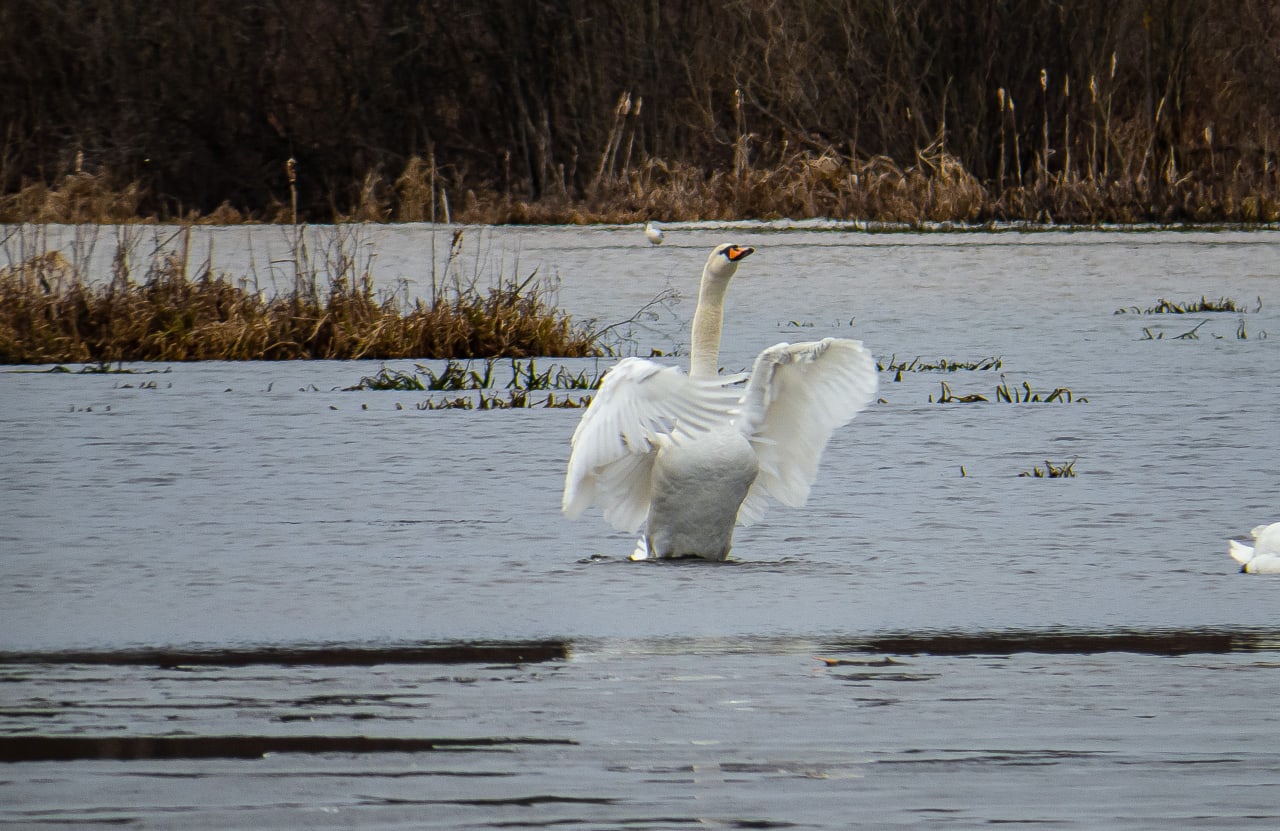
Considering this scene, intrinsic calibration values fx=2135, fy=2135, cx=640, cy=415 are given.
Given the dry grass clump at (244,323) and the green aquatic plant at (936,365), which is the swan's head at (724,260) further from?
the dry grass clump at (244,323)

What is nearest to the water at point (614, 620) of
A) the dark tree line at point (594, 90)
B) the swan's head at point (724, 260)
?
the swan's head at point (724, 260)

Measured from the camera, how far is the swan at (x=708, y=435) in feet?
20.2

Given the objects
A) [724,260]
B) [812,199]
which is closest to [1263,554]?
[724,260]

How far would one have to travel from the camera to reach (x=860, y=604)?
18.7 ft

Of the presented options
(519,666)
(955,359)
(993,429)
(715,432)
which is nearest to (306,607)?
(519,666)

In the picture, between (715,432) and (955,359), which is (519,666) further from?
(955,359)

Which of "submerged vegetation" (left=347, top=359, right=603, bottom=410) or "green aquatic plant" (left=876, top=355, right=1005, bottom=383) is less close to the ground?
"green aquatic plant" (left=876, top=355, right=1005, bottom=383)

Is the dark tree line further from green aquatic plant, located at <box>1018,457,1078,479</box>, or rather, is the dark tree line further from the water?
green aquatic plant, located at <box>1018,457,1078,479</box>

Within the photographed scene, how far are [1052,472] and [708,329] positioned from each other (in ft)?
5.50

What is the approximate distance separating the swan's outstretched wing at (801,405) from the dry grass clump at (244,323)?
539cm

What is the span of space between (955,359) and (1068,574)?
5.84m

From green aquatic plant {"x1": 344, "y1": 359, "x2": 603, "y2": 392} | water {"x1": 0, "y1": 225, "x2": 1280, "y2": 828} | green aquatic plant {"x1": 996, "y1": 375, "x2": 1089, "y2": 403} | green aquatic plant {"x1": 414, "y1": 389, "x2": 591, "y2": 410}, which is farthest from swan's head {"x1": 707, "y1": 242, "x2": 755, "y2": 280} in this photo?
green aquatic plant {"x1": 344, "y1": 359, "x2": 603, "y2": 392}

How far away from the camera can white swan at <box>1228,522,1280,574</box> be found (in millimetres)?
5934

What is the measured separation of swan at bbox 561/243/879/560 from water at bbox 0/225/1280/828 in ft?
0.61
